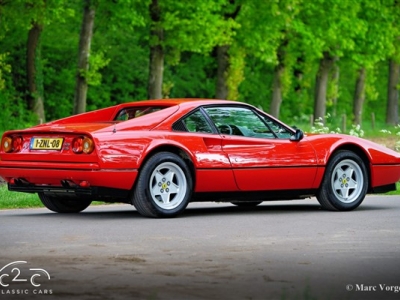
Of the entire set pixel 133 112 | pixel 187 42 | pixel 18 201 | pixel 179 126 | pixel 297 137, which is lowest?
pixel 18 201

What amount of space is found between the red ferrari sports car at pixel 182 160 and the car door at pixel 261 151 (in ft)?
0.04

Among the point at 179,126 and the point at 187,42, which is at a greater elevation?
the point at 187,42

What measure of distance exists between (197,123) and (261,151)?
80 centimetres

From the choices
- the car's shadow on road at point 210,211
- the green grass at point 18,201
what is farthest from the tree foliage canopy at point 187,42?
the car's shadow on road at point 210,211

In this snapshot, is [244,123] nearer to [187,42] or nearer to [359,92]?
[187,42]

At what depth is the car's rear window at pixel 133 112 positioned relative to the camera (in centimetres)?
1442

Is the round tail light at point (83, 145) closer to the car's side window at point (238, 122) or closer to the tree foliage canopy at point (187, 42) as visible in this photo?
the car's side window at point (238, 122)

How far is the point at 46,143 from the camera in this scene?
13453mm

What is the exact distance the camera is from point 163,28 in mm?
39375

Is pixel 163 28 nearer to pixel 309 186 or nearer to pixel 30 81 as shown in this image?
pixel 30 81

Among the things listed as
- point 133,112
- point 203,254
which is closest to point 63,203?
point 133,112

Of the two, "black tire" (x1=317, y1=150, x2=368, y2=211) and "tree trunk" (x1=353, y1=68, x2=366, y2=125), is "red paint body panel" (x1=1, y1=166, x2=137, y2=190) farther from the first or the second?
"tree trunk" (x1=353, y1=68, x2=366, y2=125)

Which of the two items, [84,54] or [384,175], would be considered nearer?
[384,175]

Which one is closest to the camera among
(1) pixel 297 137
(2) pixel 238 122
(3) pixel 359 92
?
(2) pixel 238 122
